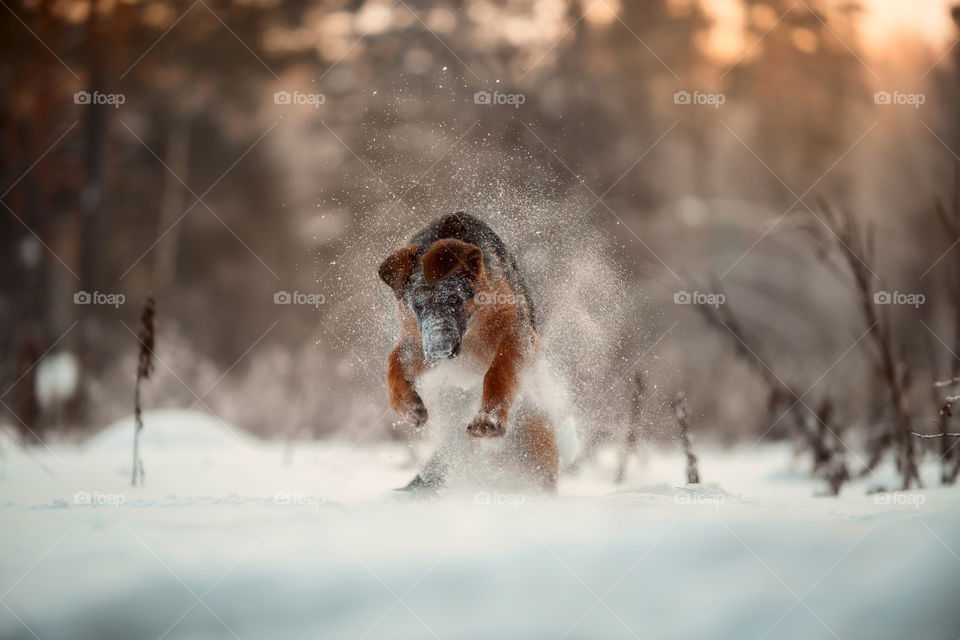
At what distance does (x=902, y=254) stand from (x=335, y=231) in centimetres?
626

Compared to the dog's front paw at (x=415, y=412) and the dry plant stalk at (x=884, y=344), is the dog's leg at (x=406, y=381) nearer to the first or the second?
the dog's front paw at (x=415, y=412)

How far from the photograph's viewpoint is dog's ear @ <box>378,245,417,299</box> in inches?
108

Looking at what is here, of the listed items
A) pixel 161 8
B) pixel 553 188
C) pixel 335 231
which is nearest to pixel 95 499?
pixel 553 188

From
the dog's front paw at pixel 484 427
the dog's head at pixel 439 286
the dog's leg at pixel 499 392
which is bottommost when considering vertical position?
the dog's front paw at pixel 484 427

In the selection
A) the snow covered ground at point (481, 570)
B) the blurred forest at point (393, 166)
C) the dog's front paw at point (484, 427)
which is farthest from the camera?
the blurred forest at point (393, 166)

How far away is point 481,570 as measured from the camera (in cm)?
196

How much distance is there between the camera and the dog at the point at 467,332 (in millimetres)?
2566

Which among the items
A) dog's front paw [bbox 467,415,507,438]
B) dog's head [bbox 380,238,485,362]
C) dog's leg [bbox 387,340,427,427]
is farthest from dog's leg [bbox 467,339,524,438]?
dog's leg [bbox 387,340,427,427]

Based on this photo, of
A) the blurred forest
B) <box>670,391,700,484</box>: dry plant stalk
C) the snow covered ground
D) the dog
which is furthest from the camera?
the blurred forest

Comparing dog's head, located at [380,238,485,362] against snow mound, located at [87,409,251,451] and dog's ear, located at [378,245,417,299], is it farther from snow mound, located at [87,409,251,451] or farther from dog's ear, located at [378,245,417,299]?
snow mound, located at [87,409,251,451]

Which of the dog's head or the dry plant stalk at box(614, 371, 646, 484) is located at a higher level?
the dog's head

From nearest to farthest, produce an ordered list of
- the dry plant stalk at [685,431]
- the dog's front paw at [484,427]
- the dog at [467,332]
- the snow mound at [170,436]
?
the dog's front paw at [484,427], the dog at [467,332], the dry plant stalk at [685,431], the snow mound at [170,436]

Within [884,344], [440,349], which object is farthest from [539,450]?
[884,344]

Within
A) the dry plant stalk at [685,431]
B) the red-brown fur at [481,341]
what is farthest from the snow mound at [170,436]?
the dry plant stalk at [685,431]
